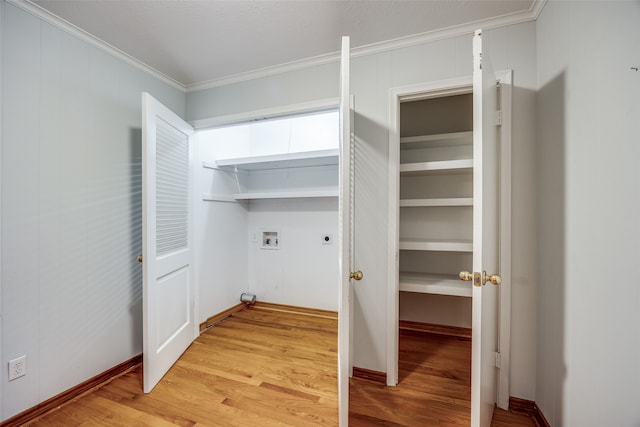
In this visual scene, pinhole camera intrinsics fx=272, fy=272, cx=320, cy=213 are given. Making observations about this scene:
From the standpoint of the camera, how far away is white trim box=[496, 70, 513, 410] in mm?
1574

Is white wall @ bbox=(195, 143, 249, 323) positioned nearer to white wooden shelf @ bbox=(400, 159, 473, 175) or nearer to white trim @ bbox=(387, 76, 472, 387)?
white trim @ bbox=(387, 76, 472, 387)

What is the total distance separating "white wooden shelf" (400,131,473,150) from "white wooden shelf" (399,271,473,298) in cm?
106

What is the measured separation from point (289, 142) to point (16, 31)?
210cm

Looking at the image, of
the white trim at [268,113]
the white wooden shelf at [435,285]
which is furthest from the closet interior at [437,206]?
the white trim at [268,113]

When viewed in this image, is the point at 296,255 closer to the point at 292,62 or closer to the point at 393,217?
the point at 393,217

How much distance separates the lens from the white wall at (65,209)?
1435 mm

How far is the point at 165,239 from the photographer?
197 cm

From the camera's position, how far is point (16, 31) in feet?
4.74

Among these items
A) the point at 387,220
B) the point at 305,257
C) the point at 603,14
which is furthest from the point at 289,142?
the point at 603,14

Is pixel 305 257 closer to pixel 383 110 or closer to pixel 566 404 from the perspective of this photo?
pixel 383 110

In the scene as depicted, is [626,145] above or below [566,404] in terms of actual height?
above

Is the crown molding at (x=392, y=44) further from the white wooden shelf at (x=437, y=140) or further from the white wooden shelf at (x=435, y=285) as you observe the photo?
the white wooden shelf at (x=435, y=285)

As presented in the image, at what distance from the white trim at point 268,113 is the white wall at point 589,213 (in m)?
1.28

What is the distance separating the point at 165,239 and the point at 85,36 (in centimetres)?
139
